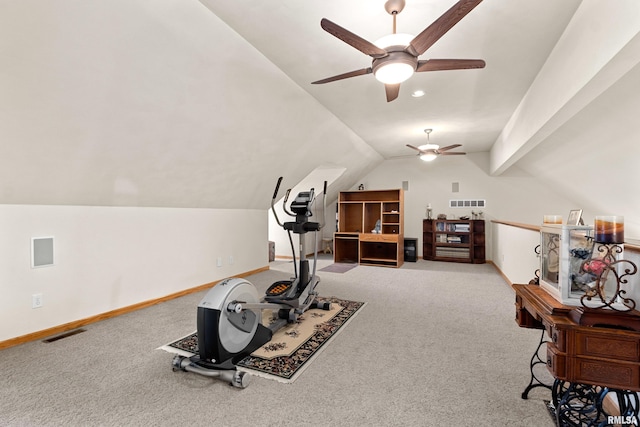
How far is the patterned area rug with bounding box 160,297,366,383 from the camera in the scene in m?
2.31

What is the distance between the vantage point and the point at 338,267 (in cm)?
660

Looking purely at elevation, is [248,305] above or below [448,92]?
below

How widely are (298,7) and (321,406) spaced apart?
8.90 ft

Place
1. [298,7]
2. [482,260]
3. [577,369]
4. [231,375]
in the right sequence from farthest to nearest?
1. [482,260]
2. [298,7]
3. [231,375]
4. [577,369]

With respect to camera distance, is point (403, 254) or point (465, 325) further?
point (403, 254)

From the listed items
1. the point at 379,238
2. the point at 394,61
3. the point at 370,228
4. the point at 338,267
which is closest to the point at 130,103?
the point at 394,61

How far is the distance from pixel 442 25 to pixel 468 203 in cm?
669

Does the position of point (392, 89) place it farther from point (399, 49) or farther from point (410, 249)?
point (410, 249)

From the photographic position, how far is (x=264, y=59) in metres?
3.02

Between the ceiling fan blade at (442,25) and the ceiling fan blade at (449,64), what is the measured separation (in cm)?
19

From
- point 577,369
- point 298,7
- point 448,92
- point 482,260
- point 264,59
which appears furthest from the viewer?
point 482,260

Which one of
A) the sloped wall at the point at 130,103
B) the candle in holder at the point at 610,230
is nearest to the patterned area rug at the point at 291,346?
the sloped wall at the point at 130,103

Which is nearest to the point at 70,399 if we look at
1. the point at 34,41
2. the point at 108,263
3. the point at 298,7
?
the point at 108,263

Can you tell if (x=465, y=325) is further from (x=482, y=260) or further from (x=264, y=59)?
(x=482, y=260)
